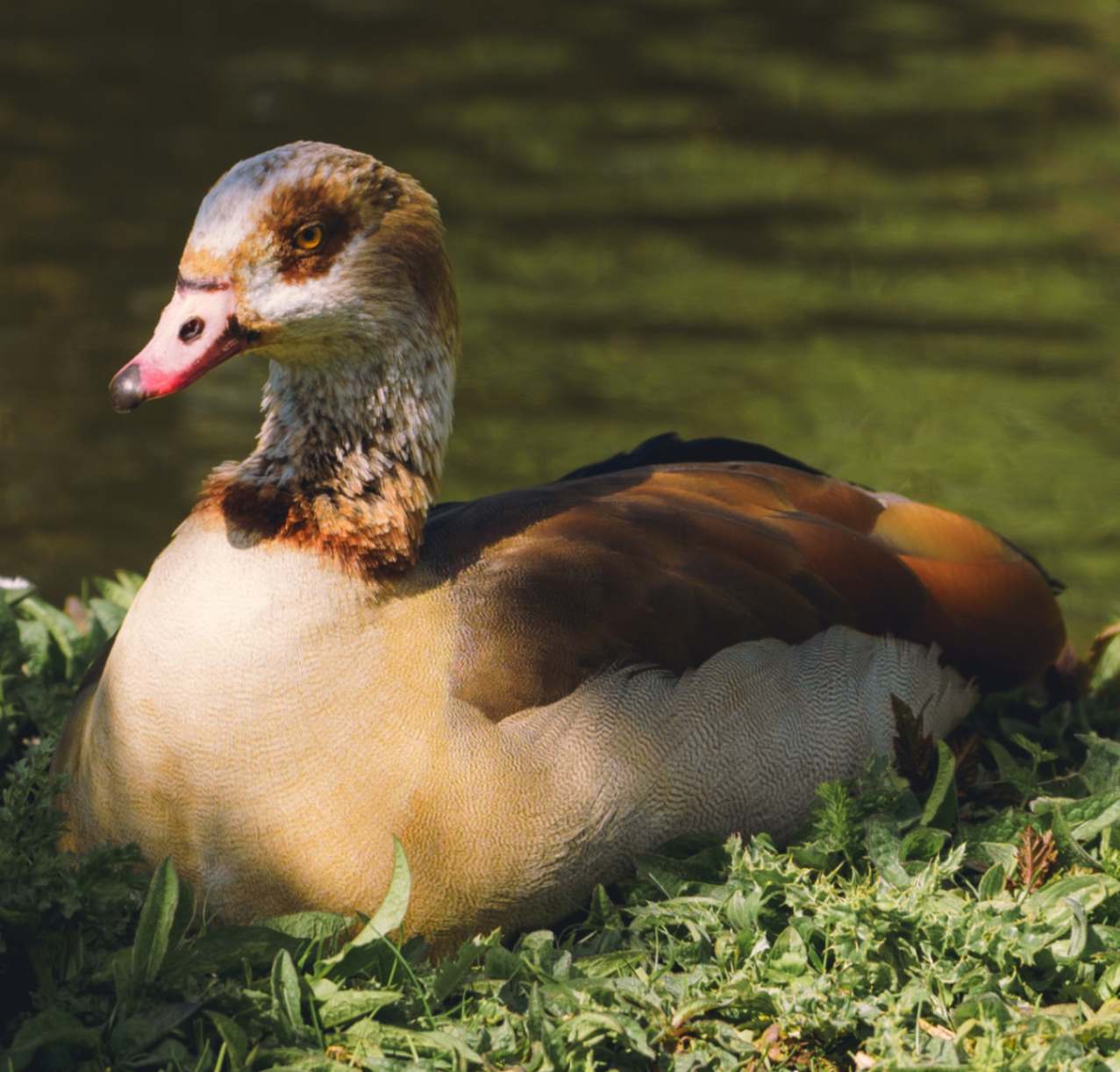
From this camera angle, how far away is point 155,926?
3.46 meters

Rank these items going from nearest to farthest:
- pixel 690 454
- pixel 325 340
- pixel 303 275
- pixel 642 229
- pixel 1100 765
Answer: pixel 303 275
pixel 325 340
pixel 1100 765
pixel 690 454
pixel 642 229

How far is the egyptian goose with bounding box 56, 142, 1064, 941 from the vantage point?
3654mm

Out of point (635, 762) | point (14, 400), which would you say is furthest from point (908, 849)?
point (14, 400)

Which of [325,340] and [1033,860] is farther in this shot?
[1033,860]

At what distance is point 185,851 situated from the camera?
3.70 meters

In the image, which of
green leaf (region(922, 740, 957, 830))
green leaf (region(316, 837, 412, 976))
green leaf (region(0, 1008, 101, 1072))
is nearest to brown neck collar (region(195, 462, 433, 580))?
green leaf (region(316, 837, 412, 976))

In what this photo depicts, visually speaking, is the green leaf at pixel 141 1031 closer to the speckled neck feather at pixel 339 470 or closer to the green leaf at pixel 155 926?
the green leaf at pixel 155 926

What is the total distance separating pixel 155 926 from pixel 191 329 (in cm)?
112

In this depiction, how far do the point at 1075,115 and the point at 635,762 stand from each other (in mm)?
10210

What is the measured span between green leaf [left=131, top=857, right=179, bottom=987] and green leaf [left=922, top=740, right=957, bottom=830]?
5.40ft

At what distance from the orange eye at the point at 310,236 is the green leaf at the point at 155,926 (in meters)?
1.22

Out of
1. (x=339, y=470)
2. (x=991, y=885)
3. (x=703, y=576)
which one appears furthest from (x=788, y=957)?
(x=339, y=470)

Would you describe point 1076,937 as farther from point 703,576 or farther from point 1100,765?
point 703,576

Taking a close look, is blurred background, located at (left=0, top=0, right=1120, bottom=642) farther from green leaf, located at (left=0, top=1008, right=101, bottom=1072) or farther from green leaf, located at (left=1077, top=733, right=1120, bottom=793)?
green leaf, located at (left=0, top=1008, right=101, bottom=1072)
